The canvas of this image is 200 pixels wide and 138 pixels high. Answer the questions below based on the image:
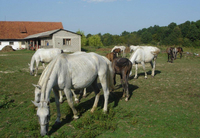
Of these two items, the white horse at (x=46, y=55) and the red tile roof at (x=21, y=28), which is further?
the red tile roof at (x=21, y=28)

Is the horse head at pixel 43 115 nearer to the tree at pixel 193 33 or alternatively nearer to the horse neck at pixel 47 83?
the horse neck at pixel 47 83

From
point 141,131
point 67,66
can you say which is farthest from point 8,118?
point 141,131

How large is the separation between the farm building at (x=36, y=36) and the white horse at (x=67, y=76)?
25.9 metres

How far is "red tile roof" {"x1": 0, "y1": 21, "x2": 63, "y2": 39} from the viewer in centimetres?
4022

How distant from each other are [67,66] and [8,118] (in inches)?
100

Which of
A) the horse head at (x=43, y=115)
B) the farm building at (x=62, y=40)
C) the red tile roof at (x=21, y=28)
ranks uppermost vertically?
the red tile roof at (x=21, y=28)

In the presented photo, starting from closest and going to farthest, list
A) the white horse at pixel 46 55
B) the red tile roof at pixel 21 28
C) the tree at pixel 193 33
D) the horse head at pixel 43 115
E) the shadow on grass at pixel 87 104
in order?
the horse head at pixel 43 115, the shadow on grass at pixel 87 104, the white horse at pixel 46 55, the red tile roof at pixel 21 28, the tree at pixel 193 33

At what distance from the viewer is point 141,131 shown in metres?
4.35

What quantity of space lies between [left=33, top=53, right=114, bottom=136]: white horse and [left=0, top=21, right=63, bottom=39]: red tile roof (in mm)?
40005

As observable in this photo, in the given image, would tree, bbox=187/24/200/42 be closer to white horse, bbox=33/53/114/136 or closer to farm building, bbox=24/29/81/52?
farm building, bbox=24/29/81/52

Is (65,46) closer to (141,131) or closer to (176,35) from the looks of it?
(141,131)

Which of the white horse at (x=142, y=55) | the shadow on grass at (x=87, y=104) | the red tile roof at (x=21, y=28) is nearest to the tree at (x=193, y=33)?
the red tile roof at (x=21, y=28)

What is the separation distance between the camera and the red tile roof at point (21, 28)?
132 feet

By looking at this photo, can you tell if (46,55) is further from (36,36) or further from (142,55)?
(36,36)
